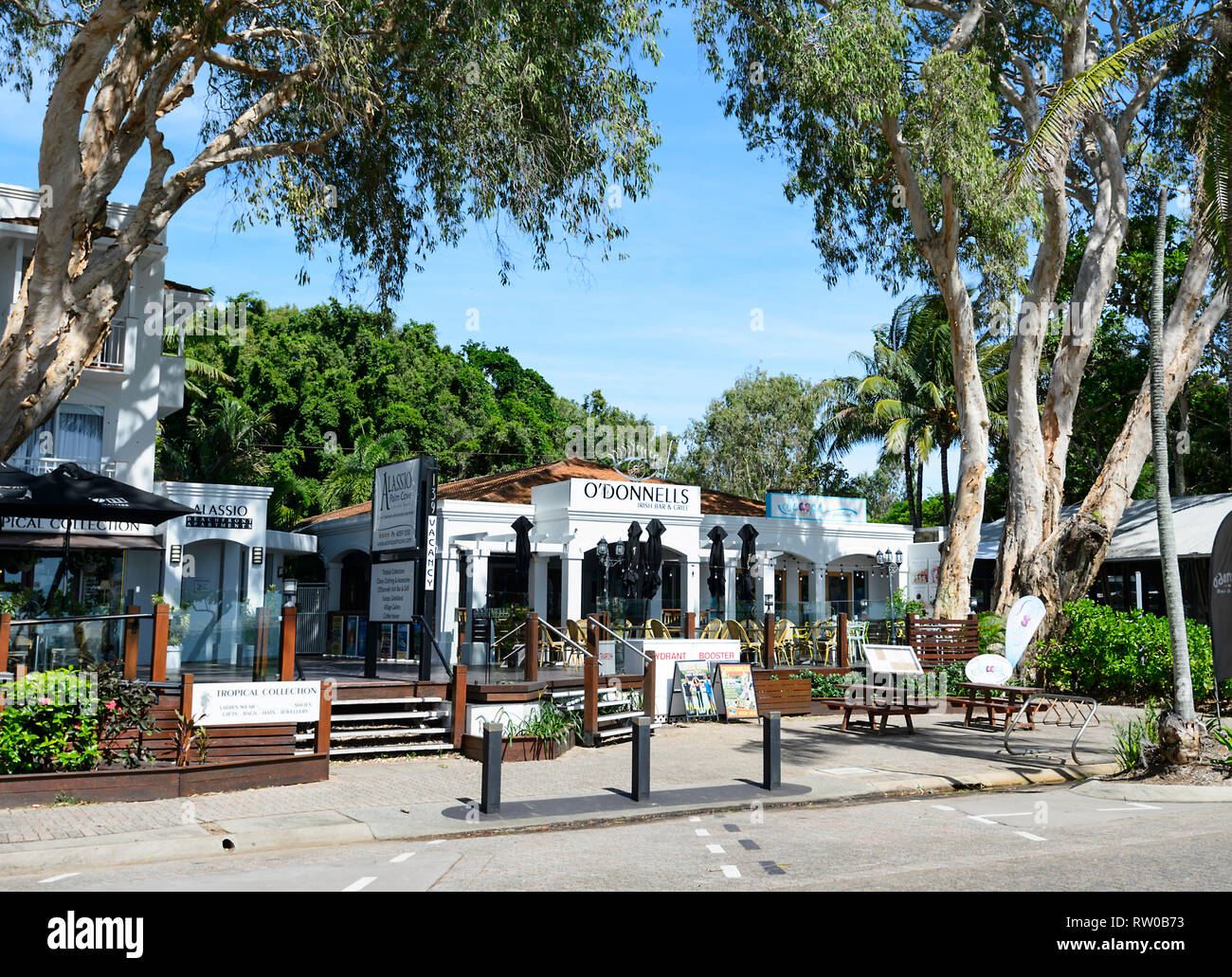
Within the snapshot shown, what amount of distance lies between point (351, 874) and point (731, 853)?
109 inches

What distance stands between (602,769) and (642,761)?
6.89 ft

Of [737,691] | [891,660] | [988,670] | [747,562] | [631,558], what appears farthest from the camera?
[747,562]

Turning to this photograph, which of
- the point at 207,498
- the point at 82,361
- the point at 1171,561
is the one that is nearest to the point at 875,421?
the point at 207,498

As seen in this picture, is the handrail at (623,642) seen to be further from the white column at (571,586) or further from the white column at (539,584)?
the white column at (539,584)

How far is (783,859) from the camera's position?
24.8 ft

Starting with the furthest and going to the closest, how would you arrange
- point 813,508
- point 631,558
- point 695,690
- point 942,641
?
1. point 813,508
2. point 631,558
3. point 942,641
4. point 695,690

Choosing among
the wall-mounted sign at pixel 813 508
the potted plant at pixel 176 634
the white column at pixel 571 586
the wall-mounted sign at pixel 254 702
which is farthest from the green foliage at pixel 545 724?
the wall-mounted sign at pixel 813 508

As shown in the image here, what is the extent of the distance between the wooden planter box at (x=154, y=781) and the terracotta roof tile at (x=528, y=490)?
1460 centimetres

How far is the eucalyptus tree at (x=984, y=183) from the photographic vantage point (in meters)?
19.8

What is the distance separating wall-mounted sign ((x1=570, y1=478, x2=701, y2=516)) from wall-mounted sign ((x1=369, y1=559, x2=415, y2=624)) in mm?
9723

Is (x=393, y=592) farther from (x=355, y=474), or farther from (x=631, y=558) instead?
(x=355, y=474)

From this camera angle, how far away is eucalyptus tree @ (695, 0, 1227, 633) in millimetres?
19797

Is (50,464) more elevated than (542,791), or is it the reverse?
(50,464)

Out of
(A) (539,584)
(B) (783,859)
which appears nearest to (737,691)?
(A) (539,584)
